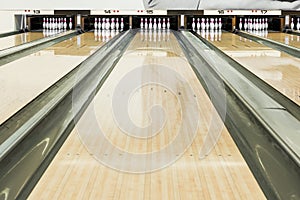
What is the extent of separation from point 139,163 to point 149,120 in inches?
22.6

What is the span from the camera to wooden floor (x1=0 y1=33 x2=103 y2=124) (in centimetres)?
243

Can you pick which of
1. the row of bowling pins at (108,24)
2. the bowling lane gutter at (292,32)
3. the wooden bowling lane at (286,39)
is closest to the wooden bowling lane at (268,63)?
the wooden bowling lane at (286,39)

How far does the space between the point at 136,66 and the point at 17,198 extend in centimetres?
233

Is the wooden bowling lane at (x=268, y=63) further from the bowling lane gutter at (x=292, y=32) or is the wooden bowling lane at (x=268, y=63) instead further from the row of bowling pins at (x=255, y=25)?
the row of bowling pins at (x=255, y=25)

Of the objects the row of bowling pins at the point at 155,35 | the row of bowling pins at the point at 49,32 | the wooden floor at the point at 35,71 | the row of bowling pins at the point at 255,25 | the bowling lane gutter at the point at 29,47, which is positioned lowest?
the wooden floor at the point at 35,71

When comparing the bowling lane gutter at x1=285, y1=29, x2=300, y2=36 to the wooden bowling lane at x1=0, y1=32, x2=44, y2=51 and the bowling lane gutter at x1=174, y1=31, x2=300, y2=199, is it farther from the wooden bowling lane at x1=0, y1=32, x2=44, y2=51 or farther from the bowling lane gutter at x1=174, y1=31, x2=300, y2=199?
the wooden bowling lane at x1=0, y1=32, x2=44, y2=51

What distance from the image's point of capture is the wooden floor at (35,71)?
7.98 ft

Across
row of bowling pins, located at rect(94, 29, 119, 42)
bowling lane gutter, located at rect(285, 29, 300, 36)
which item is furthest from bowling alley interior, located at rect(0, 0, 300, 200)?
bowling lane gutter, located at rect(285, 29, 300, 36)

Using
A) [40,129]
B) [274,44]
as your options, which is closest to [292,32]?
[274,44]

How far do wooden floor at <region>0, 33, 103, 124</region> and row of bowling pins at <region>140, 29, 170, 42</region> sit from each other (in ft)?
2.66

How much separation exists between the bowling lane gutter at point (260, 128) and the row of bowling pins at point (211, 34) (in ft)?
7.41

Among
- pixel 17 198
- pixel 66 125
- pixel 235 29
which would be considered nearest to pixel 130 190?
pixel 17 198

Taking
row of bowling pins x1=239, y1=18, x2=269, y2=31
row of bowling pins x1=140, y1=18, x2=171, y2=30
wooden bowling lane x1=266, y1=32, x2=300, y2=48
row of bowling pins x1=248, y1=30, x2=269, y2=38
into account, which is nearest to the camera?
wooden bowling lane x1=266, y1=32, x2=300, y2=48

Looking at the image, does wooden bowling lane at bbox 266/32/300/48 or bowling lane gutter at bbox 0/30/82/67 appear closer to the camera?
bowling lane gutter at bbox 0/30/82/67
